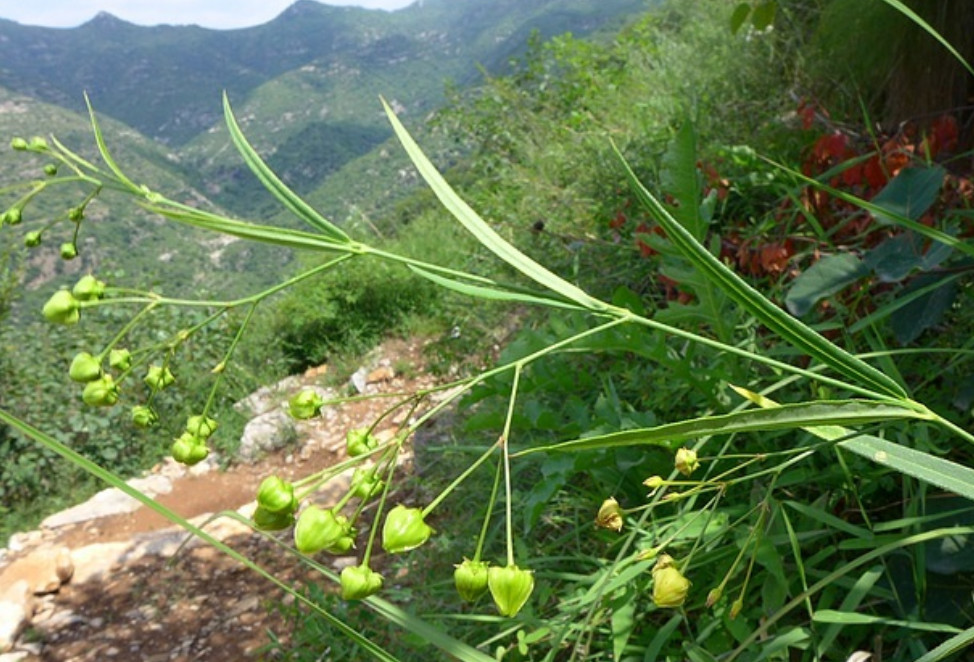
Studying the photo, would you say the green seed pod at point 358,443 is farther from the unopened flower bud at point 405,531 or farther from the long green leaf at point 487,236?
the long green leaf at point 487,236

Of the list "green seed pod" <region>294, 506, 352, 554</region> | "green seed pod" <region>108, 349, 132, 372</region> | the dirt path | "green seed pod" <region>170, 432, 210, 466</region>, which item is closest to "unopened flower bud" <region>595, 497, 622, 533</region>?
"green seed pod" <region>294, 506, 352, 554</region>

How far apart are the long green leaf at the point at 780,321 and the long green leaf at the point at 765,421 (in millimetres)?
20

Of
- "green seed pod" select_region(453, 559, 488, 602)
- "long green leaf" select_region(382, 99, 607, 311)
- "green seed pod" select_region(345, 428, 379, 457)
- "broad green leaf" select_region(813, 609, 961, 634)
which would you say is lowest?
"broad green leaf" select_region(813, 609, 961, 634)

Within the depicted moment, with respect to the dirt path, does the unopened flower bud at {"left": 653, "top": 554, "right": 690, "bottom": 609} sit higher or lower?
higher

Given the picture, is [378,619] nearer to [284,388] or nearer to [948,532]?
[948,532]

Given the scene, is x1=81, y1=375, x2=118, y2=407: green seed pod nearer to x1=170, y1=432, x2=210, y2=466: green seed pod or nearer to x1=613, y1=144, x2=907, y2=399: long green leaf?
x1=170, y1=432, x2=210, y2=466: green seed pod

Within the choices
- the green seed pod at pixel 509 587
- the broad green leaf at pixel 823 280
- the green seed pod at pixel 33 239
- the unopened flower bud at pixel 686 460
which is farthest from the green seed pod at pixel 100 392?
the broad green leaf at pixel 823 280

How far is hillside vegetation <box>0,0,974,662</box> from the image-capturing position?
1.80 feet

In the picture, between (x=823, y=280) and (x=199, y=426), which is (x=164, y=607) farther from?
(x=823, y=280)

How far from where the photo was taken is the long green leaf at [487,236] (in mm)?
571

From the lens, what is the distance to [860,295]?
121 centimetres

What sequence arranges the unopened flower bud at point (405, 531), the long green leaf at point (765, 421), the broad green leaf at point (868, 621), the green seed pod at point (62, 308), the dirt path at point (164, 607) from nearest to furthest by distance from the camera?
the long green leaf at point (765, 421) < the unopened flower bud at point (405, 531) < the green seed pod at point (62, 308) < the broad green leaf at point (868, 621) < the dirt path at point (164, 607)

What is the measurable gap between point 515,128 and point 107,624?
11.3ft

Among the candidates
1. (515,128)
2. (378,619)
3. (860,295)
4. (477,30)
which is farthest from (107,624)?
(477,30)
